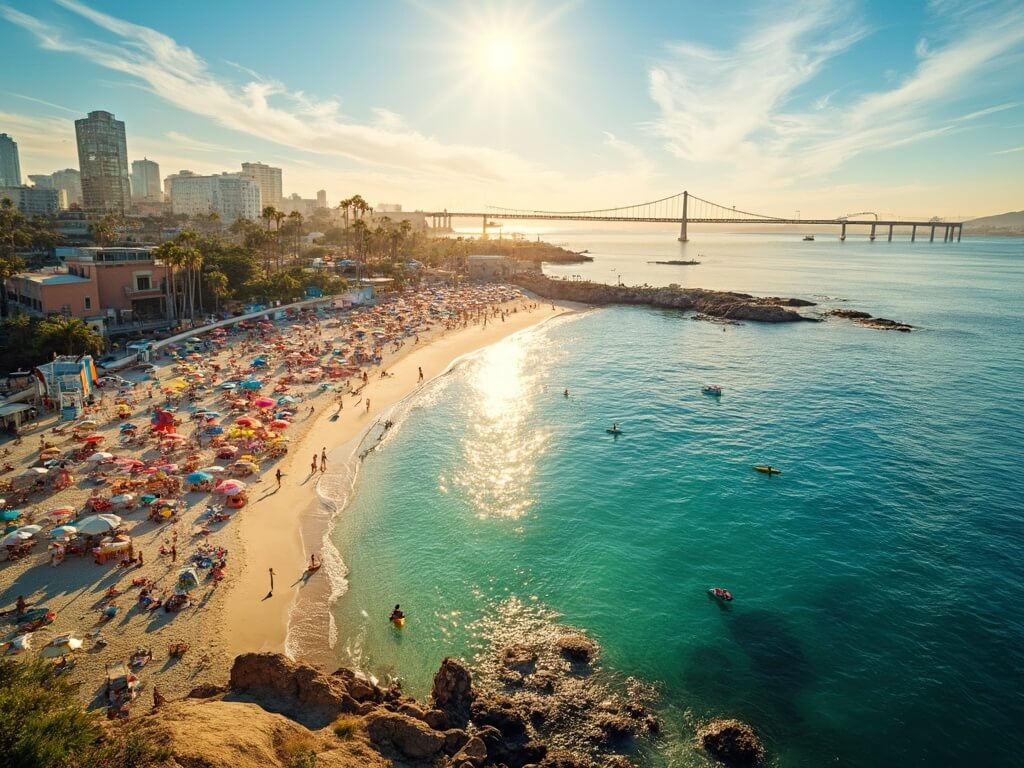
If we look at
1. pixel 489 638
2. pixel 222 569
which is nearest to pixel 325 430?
pixel 222 569

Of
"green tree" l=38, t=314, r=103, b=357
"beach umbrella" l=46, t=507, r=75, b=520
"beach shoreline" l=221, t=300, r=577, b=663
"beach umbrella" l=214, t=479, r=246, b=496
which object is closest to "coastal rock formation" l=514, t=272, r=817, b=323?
"beach shoreline" l=221, t=300, r=577, b=663

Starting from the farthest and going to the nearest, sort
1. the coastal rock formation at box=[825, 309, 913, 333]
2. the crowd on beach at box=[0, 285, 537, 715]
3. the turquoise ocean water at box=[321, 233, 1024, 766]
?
1. the coastal rock formation at box=[825, 309, 913, 333]
2. the crowd on beach at box=[0, 285, 537, 715]
3. the turquoise ocean water at box=[321, 233, 1024, 766]

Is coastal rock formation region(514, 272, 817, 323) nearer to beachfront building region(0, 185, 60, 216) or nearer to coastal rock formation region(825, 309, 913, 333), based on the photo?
coastal rock formation region(825, 309, 913, 333)

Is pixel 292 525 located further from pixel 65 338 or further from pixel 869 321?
pixel 869 321

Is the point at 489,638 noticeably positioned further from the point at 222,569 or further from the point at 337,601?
the point at 222,569

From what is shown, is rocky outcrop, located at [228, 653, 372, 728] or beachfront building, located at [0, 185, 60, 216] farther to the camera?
beachfront building, located at [0, 185, 60, 216]

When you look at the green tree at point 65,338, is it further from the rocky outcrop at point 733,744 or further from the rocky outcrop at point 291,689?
the rocky outcrop at point 733,744
